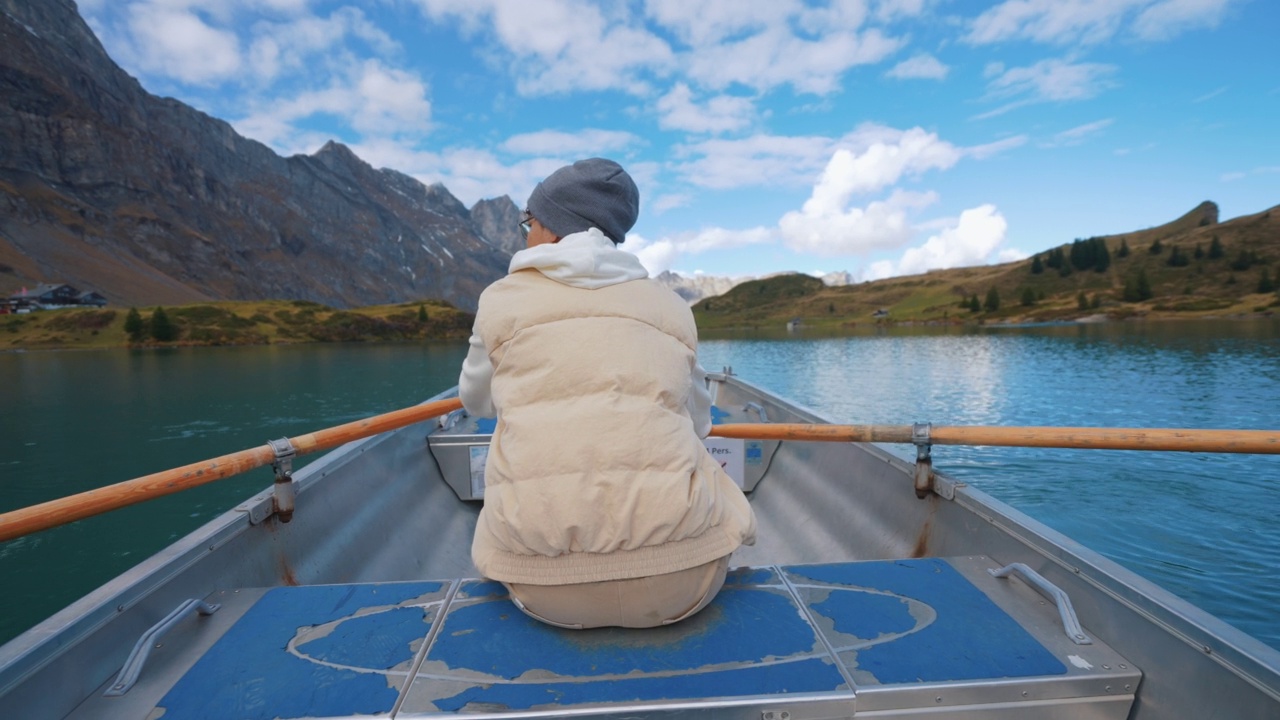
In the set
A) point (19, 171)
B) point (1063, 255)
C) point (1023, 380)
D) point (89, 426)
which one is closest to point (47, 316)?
point (89, 426)

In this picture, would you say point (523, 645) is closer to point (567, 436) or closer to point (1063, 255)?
point (567, 436)

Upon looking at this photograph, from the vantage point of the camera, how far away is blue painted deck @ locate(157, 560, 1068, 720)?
2131 millimetres

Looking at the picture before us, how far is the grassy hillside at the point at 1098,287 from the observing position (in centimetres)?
9900

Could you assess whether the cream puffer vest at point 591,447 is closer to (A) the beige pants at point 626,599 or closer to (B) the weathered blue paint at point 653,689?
(A) the beige pants at point 626,599

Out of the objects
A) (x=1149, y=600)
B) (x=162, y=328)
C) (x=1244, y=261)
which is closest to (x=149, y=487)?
(x=1149, y=600)

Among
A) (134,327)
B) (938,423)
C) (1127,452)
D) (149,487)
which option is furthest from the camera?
(134,327)

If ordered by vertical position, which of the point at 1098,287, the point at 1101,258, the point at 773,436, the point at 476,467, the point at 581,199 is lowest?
the point at 476,467

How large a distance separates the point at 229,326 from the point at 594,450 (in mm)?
91976

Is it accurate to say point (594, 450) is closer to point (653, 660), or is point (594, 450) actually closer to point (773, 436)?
point (653, 660)

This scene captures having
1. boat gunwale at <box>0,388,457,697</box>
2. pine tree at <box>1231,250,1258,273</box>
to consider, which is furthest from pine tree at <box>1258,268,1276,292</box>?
boat gunwale at <box>0,388,457,697</box>

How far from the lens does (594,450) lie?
200 centimetres

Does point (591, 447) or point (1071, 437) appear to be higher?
point (591, 447)

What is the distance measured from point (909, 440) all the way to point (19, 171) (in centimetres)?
21536

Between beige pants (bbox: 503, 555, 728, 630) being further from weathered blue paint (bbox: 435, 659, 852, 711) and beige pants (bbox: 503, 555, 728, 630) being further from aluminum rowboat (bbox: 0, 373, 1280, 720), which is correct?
weathered blue paint (bbox: 435, 659, 852, 711)
